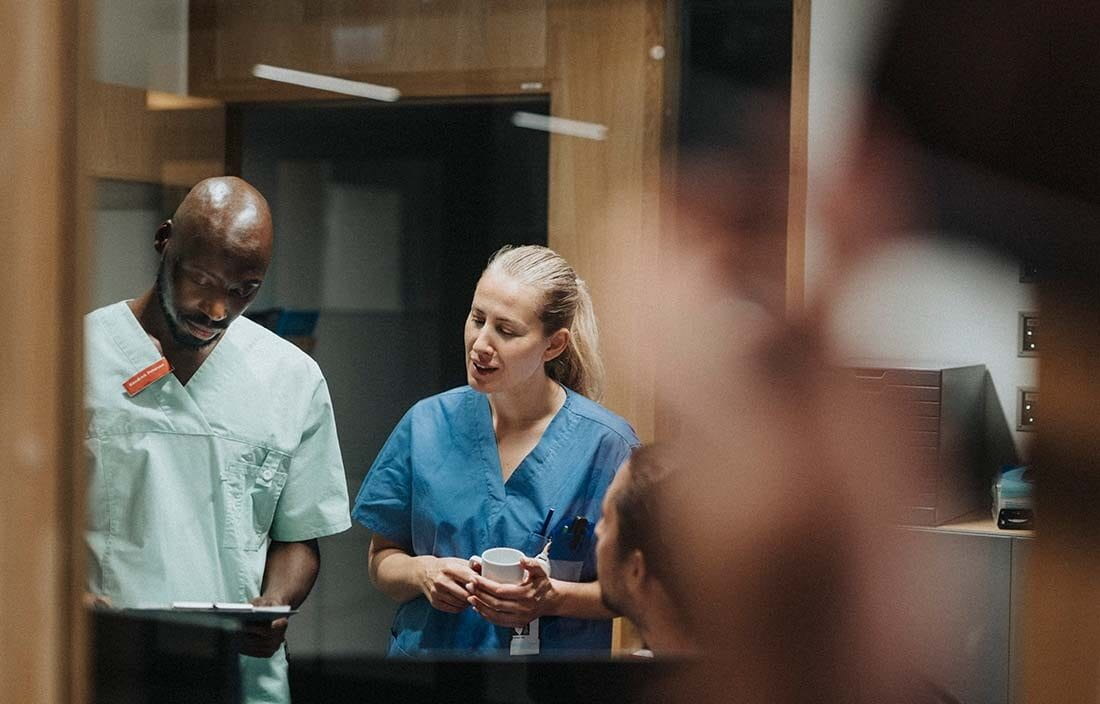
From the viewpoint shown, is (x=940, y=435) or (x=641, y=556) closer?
(x=940, y=435)

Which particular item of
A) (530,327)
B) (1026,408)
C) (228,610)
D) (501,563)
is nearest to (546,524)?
(501,563)

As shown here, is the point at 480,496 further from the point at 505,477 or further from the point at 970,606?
the point at 970,606

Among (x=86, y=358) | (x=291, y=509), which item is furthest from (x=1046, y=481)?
(x=86, y=358)

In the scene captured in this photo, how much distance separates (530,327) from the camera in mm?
903

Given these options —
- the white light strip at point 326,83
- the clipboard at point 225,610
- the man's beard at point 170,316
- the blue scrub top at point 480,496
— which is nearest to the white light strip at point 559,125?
the white light strip at point 326,83

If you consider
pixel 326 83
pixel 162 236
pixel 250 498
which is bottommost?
pixel 250 498

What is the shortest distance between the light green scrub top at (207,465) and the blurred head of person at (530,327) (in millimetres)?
142

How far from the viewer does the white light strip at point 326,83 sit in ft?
2.95

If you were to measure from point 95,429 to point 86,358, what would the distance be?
6cm

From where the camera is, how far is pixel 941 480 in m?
0.69

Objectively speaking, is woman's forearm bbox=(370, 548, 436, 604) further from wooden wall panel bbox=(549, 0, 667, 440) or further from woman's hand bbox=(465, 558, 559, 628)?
wooden wall panel bbox=(549, 0, 667, 440)

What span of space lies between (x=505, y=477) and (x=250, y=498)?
217 millimetres

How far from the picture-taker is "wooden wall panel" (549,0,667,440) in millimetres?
806

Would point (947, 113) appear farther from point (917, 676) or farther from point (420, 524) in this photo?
point (420, 524)
